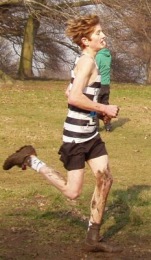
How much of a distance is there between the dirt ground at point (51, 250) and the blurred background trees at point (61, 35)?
27.8ft

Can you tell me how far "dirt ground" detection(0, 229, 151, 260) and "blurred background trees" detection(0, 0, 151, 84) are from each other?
8.47m

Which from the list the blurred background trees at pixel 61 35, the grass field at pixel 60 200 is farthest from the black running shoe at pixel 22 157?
the blurred background trees at pixel 61 35

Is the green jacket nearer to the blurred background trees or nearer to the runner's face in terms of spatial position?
the blurred background trees

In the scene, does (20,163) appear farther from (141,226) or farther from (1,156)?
(1,156)

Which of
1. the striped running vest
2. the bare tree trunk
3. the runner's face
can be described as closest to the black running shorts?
the striped running vest

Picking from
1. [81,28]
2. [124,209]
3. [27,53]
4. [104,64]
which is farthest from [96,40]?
[27,53]

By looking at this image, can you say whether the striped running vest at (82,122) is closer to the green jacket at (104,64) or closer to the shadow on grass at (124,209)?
the shadow on grass at (124,209)

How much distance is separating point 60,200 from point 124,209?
707 millimetres

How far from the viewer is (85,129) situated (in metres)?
6.17

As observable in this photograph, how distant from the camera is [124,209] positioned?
7570mm

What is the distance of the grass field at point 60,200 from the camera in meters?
6.24

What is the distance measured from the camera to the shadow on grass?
22.9ft

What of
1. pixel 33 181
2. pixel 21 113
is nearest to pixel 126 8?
pixel 21 113

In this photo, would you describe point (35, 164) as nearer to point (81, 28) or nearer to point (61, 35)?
point (81, 28)
